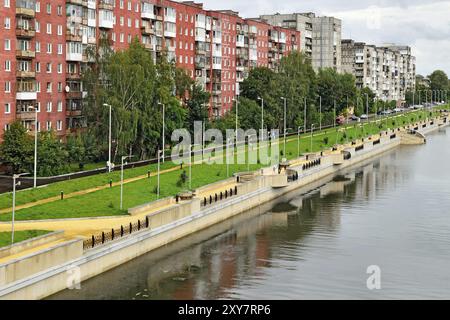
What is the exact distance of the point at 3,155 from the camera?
241 feet

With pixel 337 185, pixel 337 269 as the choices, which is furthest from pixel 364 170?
pixel 337 269

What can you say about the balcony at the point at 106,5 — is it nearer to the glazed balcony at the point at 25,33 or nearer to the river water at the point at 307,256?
the glazed balcony at the point at 25,33

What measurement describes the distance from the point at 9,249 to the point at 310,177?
57574 millimetres

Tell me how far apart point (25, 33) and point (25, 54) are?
2258mm

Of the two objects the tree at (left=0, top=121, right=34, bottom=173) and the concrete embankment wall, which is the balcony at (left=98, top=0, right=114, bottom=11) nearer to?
the tree at (left=0, top=121, right=34, bottom=173)

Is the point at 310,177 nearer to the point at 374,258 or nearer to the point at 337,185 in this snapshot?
the point at 337,185

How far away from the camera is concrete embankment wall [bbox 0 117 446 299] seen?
39688mm

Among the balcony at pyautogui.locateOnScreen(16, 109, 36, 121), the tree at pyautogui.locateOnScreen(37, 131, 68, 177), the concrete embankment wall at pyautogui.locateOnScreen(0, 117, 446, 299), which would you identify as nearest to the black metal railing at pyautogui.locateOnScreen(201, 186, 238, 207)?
the concrete embankment wall at pyautogui.locateOnScreen(0, 117, 446, 299)

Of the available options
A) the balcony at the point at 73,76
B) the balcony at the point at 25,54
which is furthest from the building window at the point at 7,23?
the balcony at the point at 73,76

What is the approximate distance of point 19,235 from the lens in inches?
1797

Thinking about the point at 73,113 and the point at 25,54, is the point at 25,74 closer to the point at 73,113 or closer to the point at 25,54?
the point at 25,54

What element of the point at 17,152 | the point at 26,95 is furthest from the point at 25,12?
the point at 17,152

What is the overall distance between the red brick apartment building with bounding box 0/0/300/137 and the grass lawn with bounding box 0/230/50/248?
21.6m

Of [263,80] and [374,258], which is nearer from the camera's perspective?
[374,258]
